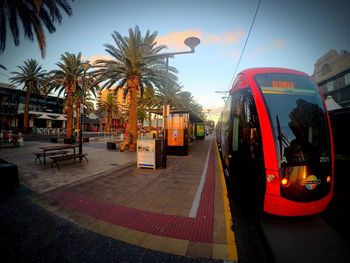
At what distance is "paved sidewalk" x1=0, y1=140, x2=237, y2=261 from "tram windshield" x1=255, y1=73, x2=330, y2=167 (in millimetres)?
2053

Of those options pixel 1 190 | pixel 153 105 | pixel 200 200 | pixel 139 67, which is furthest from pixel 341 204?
pixel 153 105

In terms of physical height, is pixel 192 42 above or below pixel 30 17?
below

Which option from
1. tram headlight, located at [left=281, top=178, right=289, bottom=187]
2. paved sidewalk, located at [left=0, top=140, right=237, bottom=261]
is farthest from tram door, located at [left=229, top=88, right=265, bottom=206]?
paved sidewalk, located at [left=0, top=140, right=237, bottom=261]

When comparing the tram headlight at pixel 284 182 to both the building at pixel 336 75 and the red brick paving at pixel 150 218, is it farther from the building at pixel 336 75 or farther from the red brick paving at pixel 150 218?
the building at pixel 336 75

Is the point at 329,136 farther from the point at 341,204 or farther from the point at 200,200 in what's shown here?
the point at 200,200

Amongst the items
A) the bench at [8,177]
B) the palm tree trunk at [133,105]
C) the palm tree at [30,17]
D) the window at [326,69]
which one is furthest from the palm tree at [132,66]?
the window at [326,69]

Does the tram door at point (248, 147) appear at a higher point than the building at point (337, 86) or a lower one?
lower

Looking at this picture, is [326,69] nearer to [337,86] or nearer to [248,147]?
[337,86]

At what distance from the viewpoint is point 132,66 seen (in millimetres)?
13984

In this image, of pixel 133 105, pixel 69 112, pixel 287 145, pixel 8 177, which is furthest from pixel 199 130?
pixel 287 145

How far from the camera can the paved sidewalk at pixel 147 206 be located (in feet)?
9.73

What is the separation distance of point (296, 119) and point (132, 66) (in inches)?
524

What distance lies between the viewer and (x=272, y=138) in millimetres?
3359

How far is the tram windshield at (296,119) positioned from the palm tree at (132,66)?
11.1 meters
